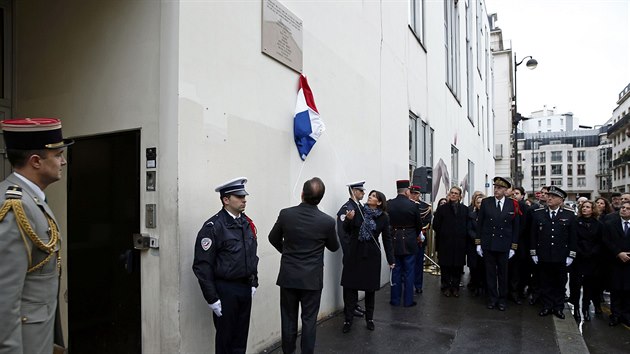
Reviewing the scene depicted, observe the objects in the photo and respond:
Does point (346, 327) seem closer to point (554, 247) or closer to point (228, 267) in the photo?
point (228, 267)

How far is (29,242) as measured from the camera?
2.07 meters

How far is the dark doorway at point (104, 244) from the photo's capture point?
4109 millimetres

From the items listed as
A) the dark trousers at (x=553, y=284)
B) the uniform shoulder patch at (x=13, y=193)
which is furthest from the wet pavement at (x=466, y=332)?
the uniform shoulder patch at (x=13, y=193)

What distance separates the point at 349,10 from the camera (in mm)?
7285

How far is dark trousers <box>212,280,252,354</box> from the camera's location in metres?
3.86

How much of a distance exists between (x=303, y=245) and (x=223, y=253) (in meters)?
0.93

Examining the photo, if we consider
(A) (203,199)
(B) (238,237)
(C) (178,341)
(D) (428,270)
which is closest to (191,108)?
(A) (203,199)

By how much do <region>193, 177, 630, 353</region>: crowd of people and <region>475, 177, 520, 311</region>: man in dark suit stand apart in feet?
0.05

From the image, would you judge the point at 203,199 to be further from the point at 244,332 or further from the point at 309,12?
the point at 309,12

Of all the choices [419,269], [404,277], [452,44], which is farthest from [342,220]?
[452,44]

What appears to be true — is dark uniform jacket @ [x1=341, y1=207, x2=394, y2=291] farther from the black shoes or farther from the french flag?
the french flag

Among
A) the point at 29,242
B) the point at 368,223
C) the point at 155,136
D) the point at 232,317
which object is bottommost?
the point at 232,317

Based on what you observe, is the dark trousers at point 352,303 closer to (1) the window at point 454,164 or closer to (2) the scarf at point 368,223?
(2) the scarf at point 368,223

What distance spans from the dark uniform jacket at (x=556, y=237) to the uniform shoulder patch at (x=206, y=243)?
5601mm
